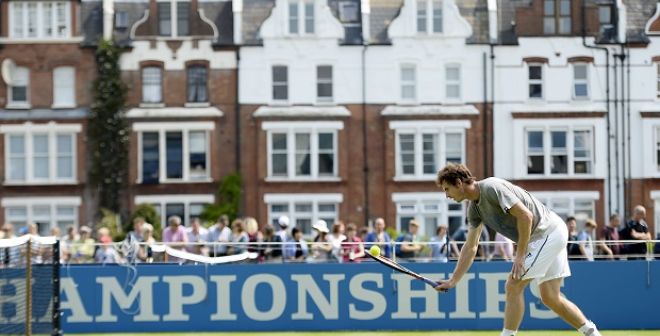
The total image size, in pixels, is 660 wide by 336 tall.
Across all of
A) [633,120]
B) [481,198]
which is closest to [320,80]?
[633,120]

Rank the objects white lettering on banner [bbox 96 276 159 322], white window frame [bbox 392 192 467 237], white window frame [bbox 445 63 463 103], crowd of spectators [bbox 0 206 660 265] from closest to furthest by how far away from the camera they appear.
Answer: white lettering on banner [bbox 96 276 159 322] → crowd of spectators [bbox 0 206 660 265] → white window frame [bbox 392 192 467 237] → white window frame [bbox 445 63 463 103]

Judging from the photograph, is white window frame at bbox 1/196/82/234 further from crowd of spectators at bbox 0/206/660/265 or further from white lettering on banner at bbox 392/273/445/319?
white lettering on banner at bbox 392/273/445/319

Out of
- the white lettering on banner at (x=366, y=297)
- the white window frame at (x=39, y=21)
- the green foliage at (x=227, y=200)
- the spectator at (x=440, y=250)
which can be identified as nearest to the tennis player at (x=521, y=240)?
the spectator at (x=440, y=250)

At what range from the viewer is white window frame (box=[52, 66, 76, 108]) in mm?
45531

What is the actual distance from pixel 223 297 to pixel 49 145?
25623 millimetres

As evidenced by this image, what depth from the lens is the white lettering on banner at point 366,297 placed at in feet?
69.3

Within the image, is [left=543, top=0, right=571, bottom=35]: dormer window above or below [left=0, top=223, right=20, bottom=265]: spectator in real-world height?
above

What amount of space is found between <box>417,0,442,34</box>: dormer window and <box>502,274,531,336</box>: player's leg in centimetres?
3378

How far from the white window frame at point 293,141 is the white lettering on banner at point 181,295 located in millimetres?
24087

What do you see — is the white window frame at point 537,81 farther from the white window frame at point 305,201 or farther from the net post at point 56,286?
the net post at point 56,286

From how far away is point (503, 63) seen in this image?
45.7 metres

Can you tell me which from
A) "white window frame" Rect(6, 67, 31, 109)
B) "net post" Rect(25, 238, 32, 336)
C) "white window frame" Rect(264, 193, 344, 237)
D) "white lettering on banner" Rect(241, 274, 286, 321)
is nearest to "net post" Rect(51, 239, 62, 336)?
"net post" Rect(25, 238, 32, 336)

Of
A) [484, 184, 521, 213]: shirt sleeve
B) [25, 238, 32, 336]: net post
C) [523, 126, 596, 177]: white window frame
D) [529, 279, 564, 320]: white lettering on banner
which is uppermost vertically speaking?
[523, 126, 596, 177]: white window frame

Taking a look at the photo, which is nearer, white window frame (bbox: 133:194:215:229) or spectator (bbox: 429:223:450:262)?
spectator (bbox: 429:223:450:262)
